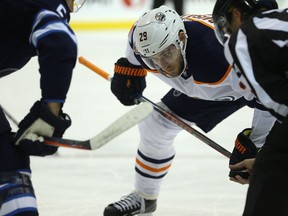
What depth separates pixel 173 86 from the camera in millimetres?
2797

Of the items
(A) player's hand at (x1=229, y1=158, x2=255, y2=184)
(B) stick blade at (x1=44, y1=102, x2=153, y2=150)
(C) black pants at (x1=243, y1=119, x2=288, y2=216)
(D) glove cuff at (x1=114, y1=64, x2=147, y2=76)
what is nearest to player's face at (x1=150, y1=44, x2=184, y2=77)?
(D) glove cuff at (x1=114, y1=64, x2=147, y2=76)

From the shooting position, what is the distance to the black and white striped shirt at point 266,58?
1.76 meters

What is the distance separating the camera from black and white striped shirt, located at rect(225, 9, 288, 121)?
176 cm

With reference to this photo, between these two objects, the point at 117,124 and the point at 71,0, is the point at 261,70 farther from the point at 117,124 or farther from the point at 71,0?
the point at 71,0

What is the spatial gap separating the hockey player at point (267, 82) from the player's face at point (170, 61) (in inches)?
23.0

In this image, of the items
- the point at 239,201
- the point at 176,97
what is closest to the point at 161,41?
the point at 176,97

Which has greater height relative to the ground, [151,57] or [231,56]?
[231,56]

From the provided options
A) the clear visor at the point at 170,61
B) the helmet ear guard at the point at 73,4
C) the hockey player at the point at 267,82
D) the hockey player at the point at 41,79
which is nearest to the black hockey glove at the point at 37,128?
the hockey player at the point at 41,79

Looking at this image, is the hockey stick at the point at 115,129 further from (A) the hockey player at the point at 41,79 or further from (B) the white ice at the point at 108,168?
(B) the white ice at the point at 108,168

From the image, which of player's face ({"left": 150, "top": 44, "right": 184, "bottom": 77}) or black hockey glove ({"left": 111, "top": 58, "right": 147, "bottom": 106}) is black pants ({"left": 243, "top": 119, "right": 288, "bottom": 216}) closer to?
player's face ({"left": 150, "top": 44, "right": 184, "bottom": 77})

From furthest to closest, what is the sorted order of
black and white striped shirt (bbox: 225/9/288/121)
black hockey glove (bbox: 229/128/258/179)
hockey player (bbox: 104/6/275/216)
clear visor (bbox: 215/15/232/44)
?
1. hockey player (bbox: 104/6/275/216)
2. black hockey glove (bbox: 229/128/258/179)
3. clear visor (bbox: 215/15/232/44)
4. black and white striped shirt (bbox: 225/9/288/121)

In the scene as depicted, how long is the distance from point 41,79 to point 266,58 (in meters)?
0.64

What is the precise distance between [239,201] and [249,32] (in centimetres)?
143

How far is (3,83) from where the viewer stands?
5035mm
